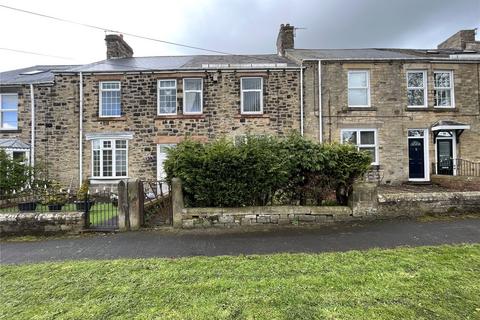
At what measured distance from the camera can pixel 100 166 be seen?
1501cm

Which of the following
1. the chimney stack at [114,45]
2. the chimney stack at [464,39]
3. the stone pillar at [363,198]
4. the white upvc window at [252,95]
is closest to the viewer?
the stone pillar at [363,198]

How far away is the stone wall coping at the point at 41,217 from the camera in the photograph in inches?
285

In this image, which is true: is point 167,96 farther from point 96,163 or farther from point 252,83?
point 96,163

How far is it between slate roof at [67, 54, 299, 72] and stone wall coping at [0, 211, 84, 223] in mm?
10029

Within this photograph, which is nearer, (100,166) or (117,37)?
(100,166)

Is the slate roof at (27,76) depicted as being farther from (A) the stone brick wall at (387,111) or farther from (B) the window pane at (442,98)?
(B) the window pane at (442,98)

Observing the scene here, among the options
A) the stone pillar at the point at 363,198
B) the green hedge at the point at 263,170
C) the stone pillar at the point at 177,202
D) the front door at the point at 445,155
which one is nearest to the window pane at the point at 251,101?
the green hedge at the point at 263,170

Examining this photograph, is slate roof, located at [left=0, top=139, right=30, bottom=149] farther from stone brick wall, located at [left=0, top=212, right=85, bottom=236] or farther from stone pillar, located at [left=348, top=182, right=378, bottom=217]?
stone pillar, located at [left=348, top=182, right=378, bottom=217]

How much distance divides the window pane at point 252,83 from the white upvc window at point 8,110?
12989 mm

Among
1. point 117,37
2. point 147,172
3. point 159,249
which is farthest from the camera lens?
point 117,37

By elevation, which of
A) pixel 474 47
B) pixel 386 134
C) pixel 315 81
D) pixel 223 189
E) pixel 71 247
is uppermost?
pixel 474 47

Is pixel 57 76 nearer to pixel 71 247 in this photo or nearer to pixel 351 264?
pixel 71 247

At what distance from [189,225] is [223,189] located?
1.32 meters

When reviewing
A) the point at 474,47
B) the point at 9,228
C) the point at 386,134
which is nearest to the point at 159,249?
the point at 9,228
